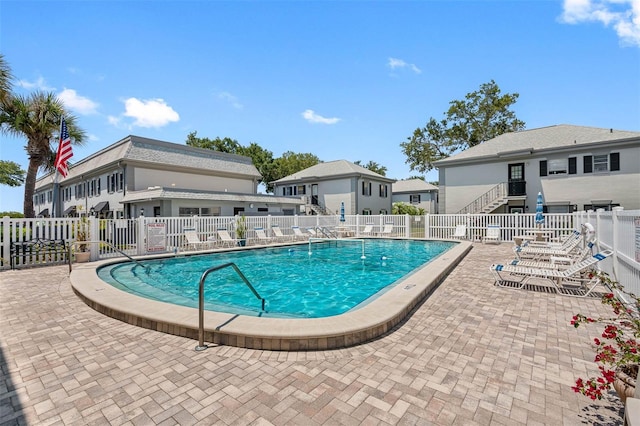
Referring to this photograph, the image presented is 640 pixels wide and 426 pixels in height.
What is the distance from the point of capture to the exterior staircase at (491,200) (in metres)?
21.2

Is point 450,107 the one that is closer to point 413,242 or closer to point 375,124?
point 375,124

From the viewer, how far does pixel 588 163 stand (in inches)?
747

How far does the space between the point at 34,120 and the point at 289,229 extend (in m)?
15.1

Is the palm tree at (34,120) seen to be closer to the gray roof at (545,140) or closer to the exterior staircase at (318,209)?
the exterior staircase at (318,209)

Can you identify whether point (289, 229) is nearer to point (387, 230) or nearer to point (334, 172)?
point (387, 230)

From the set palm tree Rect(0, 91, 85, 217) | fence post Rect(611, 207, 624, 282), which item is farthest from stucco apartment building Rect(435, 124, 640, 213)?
palm tree Rect(0, 91, 85, 217)

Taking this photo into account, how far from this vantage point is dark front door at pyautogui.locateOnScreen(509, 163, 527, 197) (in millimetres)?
20938

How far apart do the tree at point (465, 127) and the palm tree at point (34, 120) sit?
32.2 m

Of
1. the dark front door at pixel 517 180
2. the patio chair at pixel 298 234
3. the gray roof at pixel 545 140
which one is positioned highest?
the gray roof at pixel 545 140

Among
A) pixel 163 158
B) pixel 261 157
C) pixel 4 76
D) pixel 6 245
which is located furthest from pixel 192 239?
pixel 261 157

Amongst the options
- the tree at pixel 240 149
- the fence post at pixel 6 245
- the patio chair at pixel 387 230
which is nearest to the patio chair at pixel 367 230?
the patio chair at pixel 387 230

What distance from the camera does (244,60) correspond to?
46.9 feet

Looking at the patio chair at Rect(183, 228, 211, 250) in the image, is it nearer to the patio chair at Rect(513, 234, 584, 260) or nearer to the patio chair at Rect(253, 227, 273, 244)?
the patio chair at Rect(253, 227, 273, 244)

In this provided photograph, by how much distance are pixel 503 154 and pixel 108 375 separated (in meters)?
24.6
